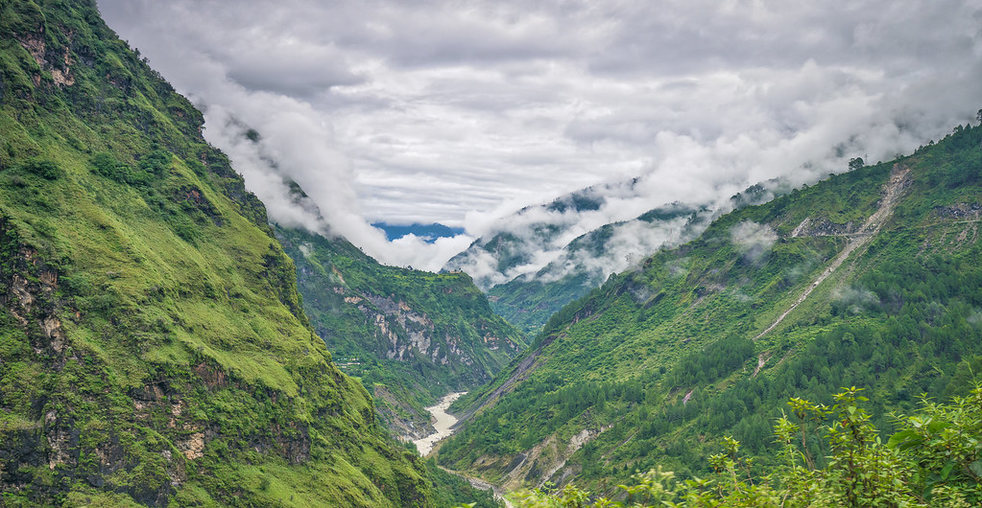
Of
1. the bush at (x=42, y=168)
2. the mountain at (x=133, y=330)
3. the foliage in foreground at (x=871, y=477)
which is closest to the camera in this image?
the foliage in foreground at (x=871, y=477)

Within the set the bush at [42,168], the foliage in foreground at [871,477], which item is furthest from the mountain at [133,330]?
the foliage in foreground at [871,477]

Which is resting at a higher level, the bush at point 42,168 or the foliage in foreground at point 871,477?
the bush at point 42,168

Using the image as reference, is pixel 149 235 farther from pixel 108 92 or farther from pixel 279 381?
pixel 108 92

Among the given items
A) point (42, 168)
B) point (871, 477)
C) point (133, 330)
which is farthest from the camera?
point (42, 168)

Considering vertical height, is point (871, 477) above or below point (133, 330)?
below

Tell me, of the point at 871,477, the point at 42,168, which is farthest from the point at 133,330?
the point at 871,477

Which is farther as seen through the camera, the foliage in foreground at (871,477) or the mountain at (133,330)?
the mountain at (133,330)

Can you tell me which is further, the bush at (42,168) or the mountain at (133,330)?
the bush at (42,168)

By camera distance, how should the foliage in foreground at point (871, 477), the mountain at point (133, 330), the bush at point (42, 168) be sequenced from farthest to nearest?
the bush at point (42, 168), the mountain at point (133, 330), the foliage in foreground at point (871, 477)

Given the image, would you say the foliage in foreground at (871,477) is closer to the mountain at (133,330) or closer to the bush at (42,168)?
the mountain at (133,330)

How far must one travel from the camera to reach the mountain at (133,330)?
323 feet

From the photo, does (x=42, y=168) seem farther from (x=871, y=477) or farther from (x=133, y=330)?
(x=871, y=477)

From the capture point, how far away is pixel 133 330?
11419 centimetres

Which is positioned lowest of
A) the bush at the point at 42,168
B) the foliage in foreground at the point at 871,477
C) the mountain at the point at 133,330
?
the foliage in foreground at the point at 871,477
